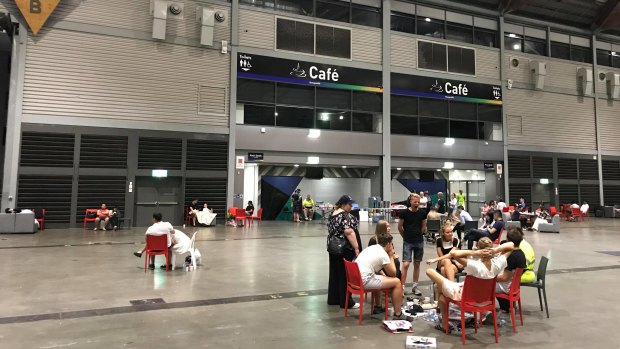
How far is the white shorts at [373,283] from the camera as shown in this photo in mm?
5000

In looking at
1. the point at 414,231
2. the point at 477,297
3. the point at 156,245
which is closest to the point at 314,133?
the point at 156,245

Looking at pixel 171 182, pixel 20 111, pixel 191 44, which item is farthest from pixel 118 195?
pixel 191 44

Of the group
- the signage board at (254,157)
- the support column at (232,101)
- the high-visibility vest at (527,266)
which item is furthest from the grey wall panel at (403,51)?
the high-visibility vest at (527,266)

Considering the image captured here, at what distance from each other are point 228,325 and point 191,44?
52.3ft

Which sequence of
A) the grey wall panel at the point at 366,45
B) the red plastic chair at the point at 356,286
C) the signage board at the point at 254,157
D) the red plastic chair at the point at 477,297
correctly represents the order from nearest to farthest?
1. the red plastic chair at the point at 477,297
2. the red plastic chair at the point at 356,286
3. the signage board at the point at 254,157
4. the grey wall panel at the point at 366,45

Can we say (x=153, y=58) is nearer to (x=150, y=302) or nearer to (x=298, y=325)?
(x=150, y=302)

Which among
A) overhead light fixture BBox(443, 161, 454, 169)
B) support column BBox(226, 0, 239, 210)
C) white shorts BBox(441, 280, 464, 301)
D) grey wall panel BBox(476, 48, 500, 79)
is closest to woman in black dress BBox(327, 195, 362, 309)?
white shorts BBox(441, 280, 464, 301)

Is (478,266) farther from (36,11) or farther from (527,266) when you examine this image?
(36,11)

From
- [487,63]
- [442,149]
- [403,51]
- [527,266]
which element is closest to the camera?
[527,266]

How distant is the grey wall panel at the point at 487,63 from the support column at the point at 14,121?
2234cm

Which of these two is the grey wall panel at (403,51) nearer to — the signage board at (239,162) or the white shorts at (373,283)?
the signage board at (239,162)

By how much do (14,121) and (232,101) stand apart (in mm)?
8377

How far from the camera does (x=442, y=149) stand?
22875 mm

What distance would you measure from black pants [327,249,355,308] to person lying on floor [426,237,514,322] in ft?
3.84
